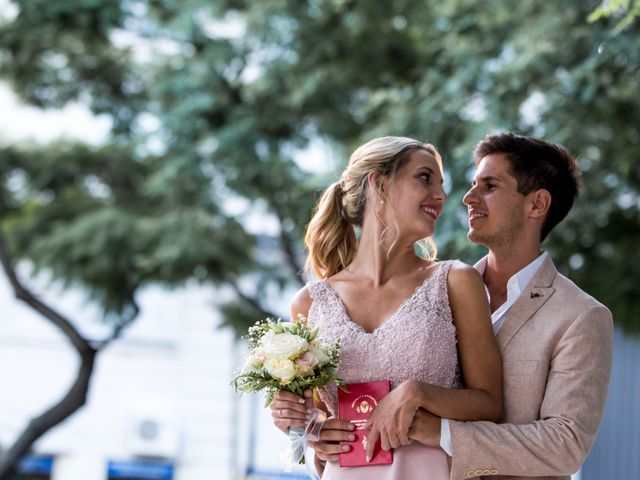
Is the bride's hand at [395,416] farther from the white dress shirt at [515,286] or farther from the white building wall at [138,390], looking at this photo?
the white building wall at [138,390]

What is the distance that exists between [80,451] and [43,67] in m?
8.84

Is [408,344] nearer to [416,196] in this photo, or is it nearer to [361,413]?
[361,413]

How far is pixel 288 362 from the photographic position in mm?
2840

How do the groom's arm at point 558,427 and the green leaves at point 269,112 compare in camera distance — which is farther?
the green leaves at point 269,112

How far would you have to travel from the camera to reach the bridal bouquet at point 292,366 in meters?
2.85

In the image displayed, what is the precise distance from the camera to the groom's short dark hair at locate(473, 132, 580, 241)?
3211 mm

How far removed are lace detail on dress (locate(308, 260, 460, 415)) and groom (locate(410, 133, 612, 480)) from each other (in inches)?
6.3

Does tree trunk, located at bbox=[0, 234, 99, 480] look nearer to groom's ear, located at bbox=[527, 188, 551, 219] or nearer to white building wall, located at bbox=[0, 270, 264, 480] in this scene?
white building wall, located at bbox=[0, 270, 264, 480]

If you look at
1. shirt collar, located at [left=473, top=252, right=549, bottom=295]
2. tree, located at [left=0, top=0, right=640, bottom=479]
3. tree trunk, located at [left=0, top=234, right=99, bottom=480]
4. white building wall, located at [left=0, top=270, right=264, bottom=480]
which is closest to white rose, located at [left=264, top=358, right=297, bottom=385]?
shirt collar, located at [left=473, top=252, right=549, bottom=295]

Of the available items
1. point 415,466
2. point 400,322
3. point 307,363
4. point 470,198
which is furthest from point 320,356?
point 470,198

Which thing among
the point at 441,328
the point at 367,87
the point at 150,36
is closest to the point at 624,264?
the point at 367,87

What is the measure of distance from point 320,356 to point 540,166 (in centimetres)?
95

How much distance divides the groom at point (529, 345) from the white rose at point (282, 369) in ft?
1.19

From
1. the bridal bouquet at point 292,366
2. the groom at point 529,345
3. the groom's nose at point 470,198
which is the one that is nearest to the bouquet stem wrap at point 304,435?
the bridal bouquet at point 292,366
